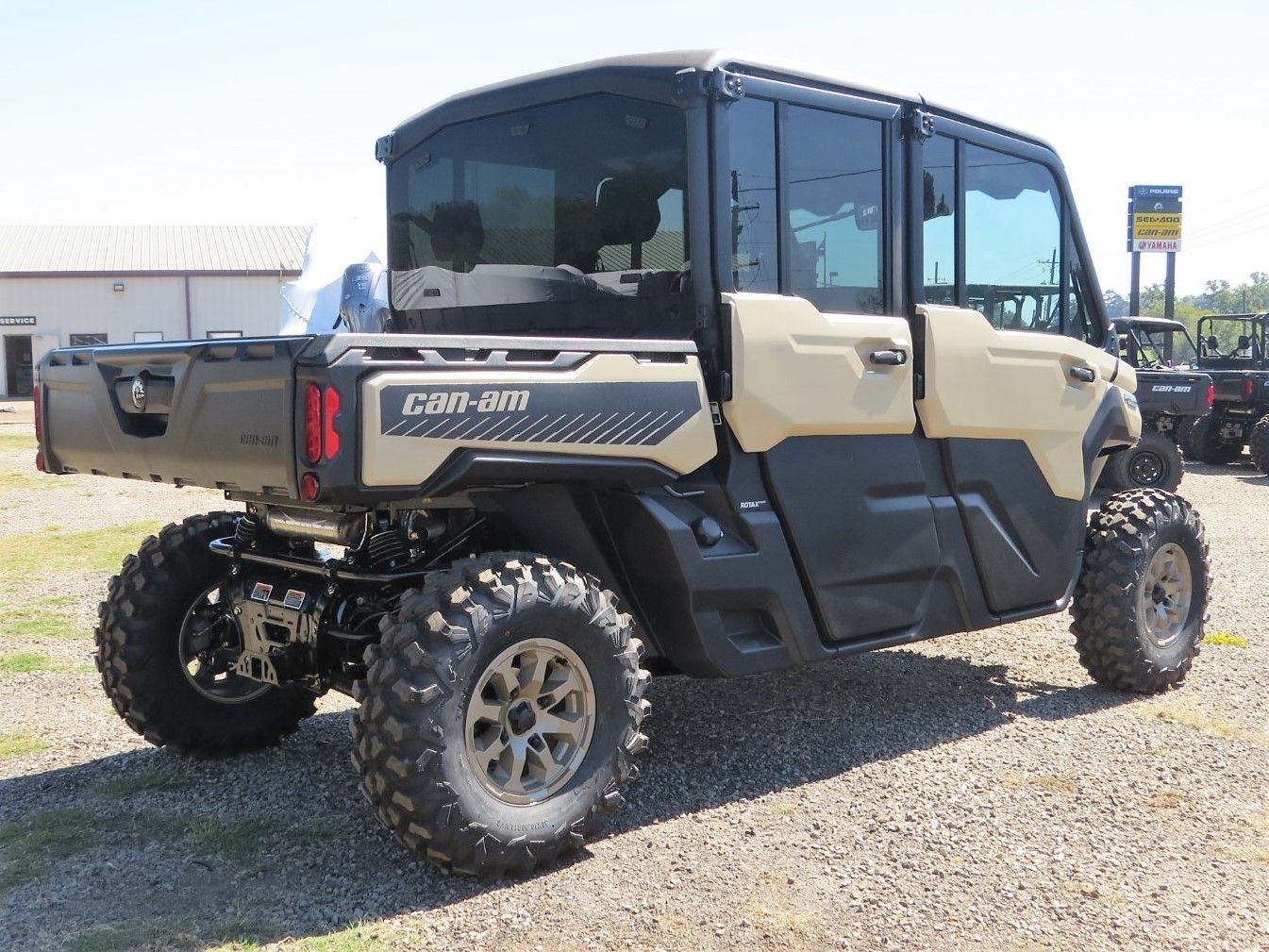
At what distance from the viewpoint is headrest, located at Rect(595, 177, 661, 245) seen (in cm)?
441

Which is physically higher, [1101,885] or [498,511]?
[498,511]

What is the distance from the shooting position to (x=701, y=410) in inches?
163

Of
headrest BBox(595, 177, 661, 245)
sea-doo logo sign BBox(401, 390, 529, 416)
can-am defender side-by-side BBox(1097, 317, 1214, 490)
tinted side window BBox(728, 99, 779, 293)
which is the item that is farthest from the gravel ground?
can-am defender side-by-side BBox(1097, 317, 1214, 490)

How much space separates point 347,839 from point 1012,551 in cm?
297

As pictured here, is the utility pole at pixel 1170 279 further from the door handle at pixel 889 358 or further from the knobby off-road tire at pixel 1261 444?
the door handle at pixel 889 358

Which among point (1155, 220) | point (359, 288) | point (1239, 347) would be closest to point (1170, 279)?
point (1155, 220)

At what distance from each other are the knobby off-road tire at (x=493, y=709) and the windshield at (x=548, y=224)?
1133mm

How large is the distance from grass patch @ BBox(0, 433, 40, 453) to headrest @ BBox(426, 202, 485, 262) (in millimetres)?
17499

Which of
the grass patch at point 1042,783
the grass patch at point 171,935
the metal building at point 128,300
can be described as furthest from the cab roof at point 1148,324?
the metal building at point 128,300

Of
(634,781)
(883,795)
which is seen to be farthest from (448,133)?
(883,795)

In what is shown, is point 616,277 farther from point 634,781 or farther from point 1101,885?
point 1101,885

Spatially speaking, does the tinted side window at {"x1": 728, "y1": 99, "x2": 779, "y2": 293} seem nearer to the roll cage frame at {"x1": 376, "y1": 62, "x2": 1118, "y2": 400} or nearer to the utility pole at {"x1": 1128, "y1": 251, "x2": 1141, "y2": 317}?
the roll cage frame at {"x1": 376, "y1": 62, "x2": 1118, "y2": 400}

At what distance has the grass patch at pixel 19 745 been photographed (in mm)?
4941

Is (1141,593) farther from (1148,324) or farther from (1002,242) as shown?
(1148,324)
